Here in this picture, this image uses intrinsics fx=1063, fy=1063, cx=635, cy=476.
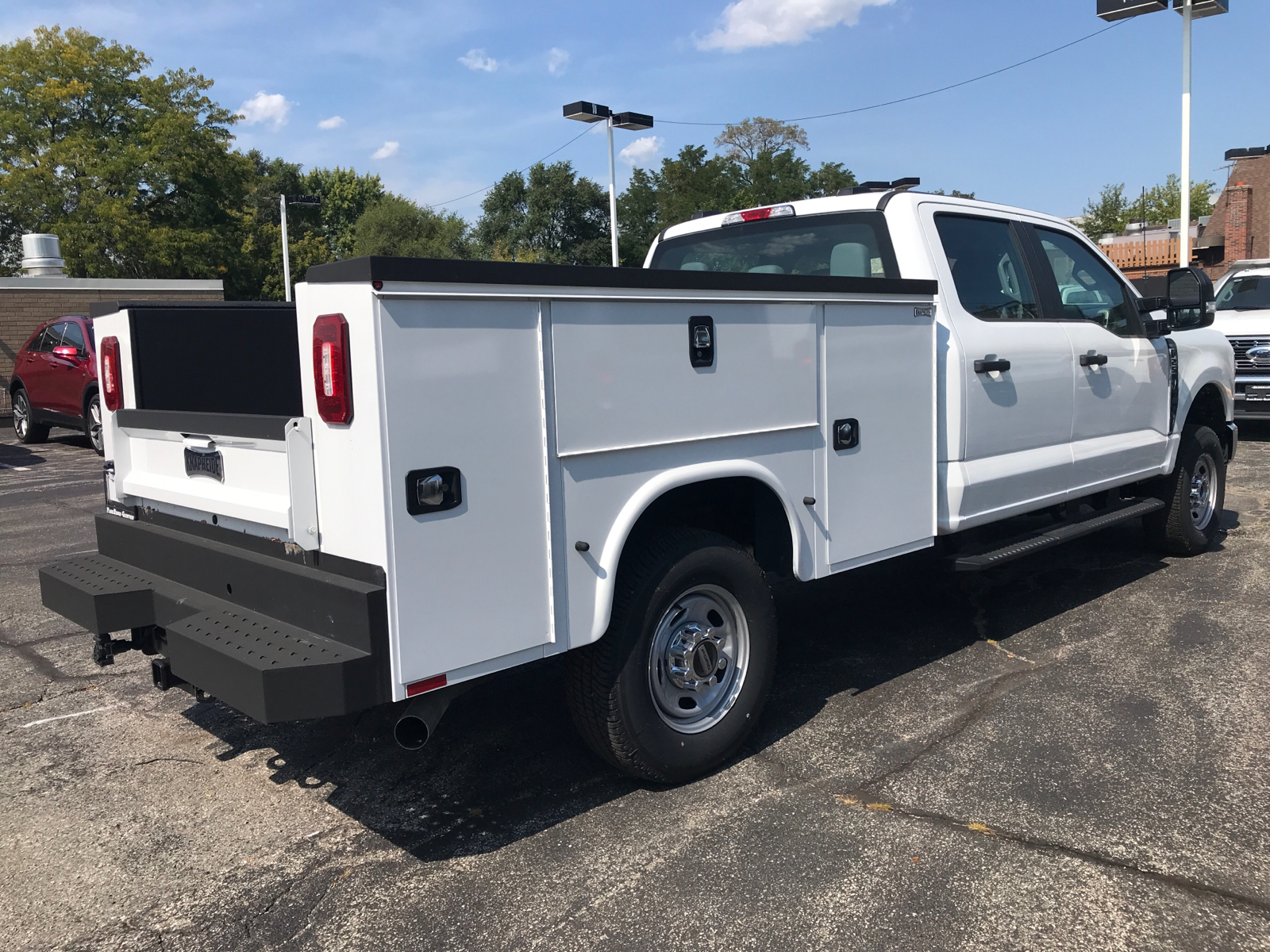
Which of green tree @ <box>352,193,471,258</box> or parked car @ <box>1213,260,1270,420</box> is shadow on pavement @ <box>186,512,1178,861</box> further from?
green tree @ <box>352,193,471,258</box>

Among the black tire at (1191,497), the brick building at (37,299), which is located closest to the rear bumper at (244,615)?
the black tire at (1191,497)

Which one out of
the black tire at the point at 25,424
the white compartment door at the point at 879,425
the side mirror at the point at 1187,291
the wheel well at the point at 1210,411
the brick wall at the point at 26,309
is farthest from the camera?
the brick wall at the point at 26,309

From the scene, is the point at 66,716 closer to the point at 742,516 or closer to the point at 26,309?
the point at 742,516

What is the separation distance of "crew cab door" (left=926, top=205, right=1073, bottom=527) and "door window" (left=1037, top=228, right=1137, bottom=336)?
291mm

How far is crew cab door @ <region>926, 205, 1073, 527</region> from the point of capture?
4.96 metres

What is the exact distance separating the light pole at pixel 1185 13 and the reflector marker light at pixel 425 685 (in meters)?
19.2

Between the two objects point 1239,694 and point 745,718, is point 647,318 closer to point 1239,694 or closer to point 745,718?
point 745,718

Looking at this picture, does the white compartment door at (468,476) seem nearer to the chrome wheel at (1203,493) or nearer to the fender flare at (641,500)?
the fender flare at (641,500)

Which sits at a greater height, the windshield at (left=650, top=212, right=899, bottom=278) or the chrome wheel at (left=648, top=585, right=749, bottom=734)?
the windshield at (left=650, top=212, right=899, bottom=278)

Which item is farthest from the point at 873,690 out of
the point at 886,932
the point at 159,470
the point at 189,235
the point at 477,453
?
the point at 189,235

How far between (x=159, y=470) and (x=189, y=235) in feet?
126

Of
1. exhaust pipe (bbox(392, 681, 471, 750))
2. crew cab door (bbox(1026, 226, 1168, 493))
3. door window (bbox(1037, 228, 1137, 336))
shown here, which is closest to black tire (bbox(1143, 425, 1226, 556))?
crew cab door (bbox(1026, 226, 1168, 493))

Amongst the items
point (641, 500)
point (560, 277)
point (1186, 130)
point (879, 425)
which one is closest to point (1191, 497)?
point (879, 425)

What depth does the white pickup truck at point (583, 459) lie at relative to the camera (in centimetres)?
300
